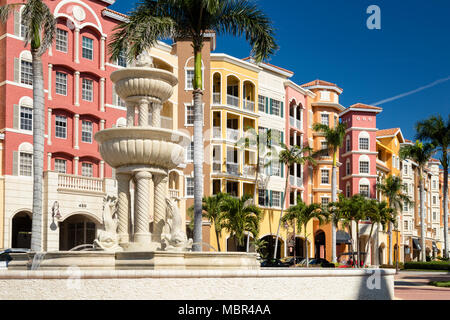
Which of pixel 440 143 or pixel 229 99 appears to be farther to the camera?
pixel 440 143

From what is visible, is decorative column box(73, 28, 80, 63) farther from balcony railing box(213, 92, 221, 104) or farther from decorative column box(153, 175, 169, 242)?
decorative column box(153, 175, 169, 242)

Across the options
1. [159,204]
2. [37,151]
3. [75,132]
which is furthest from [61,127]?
[159,204]

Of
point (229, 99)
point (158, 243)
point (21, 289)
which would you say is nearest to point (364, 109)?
point (229, 99)

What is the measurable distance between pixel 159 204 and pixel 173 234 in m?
1.84

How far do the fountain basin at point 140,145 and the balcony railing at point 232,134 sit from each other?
104 ft

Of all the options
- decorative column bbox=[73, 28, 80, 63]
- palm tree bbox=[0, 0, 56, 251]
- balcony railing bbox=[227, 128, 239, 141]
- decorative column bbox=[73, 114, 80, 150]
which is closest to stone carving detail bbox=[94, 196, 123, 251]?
palm tree bbox=[0, 0, 56, 251]

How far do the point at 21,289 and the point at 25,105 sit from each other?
80.2 feet

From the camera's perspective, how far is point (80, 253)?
625 inches

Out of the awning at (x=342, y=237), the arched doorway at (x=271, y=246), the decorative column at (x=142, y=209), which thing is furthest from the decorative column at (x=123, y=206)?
the awning at (x=342, y=237)

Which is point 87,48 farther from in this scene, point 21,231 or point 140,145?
point 140,145

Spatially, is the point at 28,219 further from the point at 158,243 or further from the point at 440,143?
the point at 440,143

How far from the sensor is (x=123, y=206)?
18609 millimetres

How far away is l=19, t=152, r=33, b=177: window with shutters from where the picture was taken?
35156mm

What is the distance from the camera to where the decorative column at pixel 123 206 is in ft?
60.3
